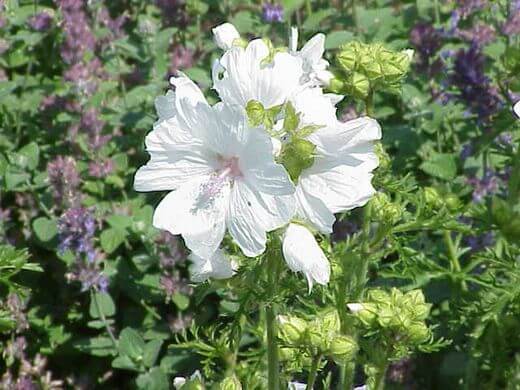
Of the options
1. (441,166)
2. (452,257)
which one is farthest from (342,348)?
(441,166)

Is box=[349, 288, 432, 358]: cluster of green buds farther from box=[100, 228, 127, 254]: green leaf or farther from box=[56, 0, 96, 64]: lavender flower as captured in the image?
box=[56, 0, 96, 64]: lavender flower

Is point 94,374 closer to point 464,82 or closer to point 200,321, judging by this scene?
point 200,321

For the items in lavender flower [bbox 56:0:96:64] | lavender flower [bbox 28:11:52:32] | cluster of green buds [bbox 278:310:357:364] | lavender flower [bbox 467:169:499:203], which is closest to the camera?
cluster of green buds [bbox 278:310:357:364]

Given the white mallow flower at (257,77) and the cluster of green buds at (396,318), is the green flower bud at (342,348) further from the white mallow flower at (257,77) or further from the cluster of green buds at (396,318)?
the white mallow flower at (257,77)

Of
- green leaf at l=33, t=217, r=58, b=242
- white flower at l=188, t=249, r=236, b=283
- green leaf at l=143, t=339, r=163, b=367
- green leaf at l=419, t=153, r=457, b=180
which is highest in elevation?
white flower at l=188, t=249, r=236, b=283

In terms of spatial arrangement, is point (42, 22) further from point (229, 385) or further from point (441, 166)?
point (229, 385)

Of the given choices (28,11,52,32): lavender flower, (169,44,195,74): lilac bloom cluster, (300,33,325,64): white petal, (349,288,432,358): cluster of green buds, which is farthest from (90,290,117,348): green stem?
(300,33,325,64): white petal
